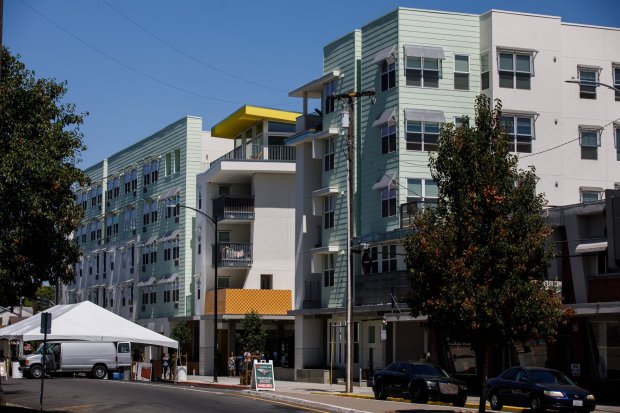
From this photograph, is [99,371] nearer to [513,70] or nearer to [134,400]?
[134,400]

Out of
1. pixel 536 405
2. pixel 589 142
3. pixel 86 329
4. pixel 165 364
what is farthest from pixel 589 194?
pixel 86 329

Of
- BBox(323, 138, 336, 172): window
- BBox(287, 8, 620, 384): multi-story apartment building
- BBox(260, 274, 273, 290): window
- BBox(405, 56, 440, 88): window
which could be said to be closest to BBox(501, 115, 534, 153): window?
BBox(287, 8, 620, 384): multi-story apartment building

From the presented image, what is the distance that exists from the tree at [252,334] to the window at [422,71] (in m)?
19.8

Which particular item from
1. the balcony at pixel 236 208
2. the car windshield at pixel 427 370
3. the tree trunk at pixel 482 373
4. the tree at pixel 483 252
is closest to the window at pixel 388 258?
the car windshield at pixel 427 370

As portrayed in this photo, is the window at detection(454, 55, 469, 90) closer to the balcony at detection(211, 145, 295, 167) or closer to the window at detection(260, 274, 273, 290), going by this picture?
the balcony at detection(211, 145, 295, 167)

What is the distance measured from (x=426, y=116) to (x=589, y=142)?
913cm

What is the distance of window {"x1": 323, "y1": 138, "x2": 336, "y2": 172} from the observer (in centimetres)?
5716

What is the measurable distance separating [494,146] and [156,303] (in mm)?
53721

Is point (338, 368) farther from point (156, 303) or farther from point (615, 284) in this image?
point (156, 303)

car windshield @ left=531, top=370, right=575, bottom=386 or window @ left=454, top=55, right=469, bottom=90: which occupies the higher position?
window @ left=454, top=55, right=469, bottom=90

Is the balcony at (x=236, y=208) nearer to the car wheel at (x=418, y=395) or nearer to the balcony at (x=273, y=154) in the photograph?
the balcony at (x=273, y=154)

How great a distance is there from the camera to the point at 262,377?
43.2 metres

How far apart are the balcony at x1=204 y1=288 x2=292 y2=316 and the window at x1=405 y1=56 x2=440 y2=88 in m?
20.2

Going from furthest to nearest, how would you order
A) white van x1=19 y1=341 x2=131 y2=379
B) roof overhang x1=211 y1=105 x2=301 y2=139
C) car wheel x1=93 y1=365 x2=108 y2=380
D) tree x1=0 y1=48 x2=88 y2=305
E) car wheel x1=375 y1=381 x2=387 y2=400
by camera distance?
roof overhang x1=211 y1=105 x2=301 y2=139, car wheel x1=93 y1=365 x2=108 y2=380, white van x1=19 y1=341 x2=131 y2=379, car wheel x1=375 y1=381 x2=387 y2=400, tree x1=0 y1=48 x2=88 y2=305
